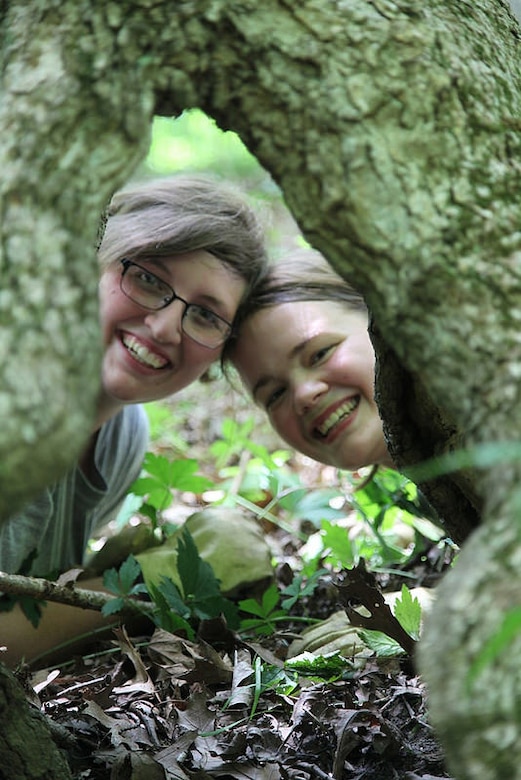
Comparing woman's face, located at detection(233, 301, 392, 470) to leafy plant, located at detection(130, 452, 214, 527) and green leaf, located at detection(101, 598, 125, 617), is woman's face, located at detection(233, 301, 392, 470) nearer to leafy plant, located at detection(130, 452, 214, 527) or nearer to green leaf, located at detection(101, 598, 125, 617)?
leafy plant, located at detection(130, 452, 214, 527)

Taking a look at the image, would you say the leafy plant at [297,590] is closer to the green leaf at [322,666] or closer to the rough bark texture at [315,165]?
the green leaf at [322,666]

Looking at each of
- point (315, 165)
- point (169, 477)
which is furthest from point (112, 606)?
point (315, 165)

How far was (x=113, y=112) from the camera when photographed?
3.76 feet

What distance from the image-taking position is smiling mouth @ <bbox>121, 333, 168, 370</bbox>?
3.11 m

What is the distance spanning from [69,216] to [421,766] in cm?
132

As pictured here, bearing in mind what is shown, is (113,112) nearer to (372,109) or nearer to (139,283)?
(372,109)

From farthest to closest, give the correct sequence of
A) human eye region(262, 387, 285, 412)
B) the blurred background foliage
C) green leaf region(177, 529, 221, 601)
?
1. the blurred background foliage
2. human eye region(262, 387, 285, 412)
3. green leaf region(177, 529, 221, 601)

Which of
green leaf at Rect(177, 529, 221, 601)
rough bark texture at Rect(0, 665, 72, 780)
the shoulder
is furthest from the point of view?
the shoulder

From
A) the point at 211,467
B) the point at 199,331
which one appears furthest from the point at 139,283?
the point at 211,467

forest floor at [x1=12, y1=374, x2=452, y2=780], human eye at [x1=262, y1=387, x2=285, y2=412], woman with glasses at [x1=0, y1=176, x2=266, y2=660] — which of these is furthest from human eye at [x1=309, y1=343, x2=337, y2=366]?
forest floor at [x1=12, y1=374, x2=452, y2=780]

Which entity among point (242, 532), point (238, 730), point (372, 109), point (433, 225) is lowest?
point (242, 532)

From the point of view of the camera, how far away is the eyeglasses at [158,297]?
306cm

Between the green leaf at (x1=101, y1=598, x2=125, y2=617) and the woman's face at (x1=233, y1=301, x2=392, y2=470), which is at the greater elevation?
the woman's face at (x1=233, y1=301, x2=392, y2=470)

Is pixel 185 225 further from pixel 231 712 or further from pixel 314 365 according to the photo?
pixel 231 712
